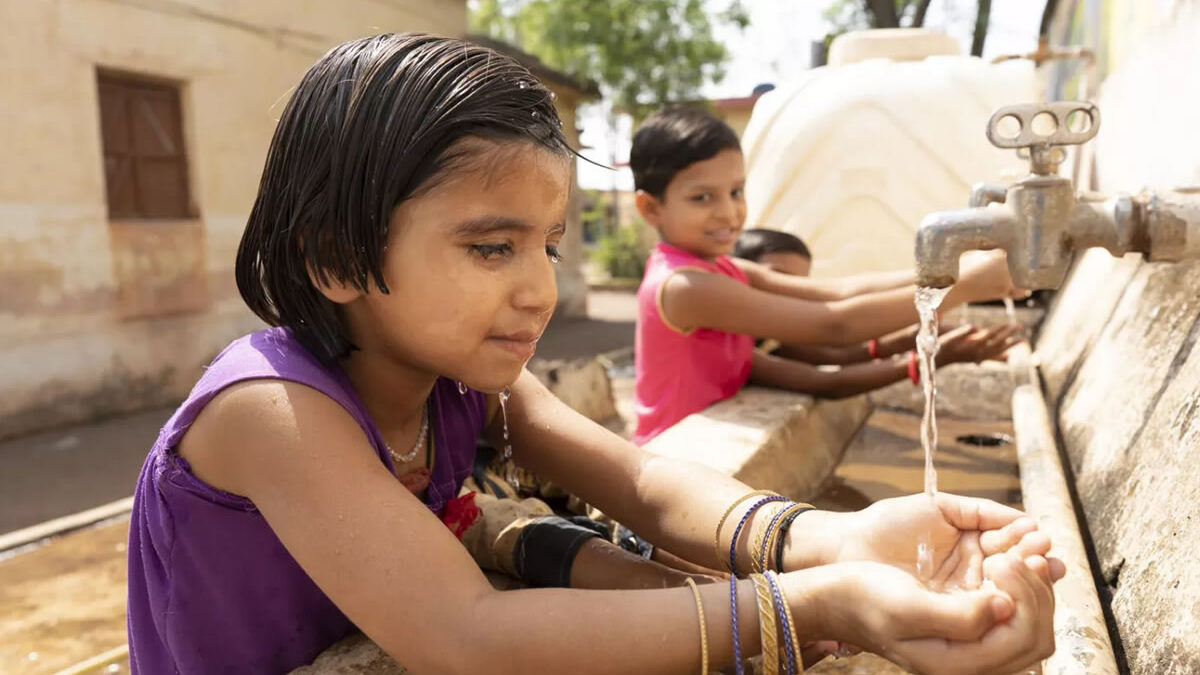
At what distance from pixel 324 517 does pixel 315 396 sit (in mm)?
151

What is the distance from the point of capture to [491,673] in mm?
978

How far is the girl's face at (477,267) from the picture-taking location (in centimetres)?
112

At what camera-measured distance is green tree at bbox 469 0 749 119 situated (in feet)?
49.1

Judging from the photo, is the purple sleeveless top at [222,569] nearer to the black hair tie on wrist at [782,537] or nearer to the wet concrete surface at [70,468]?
the black hair tie on wrist at [782,537]

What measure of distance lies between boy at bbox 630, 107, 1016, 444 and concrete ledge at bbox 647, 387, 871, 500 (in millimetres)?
129

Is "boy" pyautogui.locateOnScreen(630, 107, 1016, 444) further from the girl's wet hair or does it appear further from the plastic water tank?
the girl's wet hair

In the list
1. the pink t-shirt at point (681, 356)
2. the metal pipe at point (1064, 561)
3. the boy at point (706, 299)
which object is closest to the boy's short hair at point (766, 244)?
the boy at point (706, 299)

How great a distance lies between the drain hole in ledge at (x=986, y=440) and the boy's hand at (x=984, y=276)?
685 millimetres

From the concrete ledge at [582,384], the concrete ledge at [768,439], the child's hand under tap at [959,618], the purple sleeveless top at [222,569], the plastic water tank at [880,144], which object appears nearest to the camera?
the child's hand under tap at [959,618]

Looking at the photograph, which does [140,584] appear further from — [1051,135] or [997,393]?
[997,393]

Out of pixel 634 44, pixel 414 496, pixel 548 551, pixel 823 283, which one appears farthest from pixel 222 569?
pixel 634 44

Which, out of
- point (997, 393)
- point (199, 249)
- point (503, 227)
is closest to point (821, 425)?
point (997, 393)

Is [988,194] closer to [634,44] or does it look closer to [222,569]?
[222,569]

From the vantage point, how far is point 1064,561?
1283 mm
